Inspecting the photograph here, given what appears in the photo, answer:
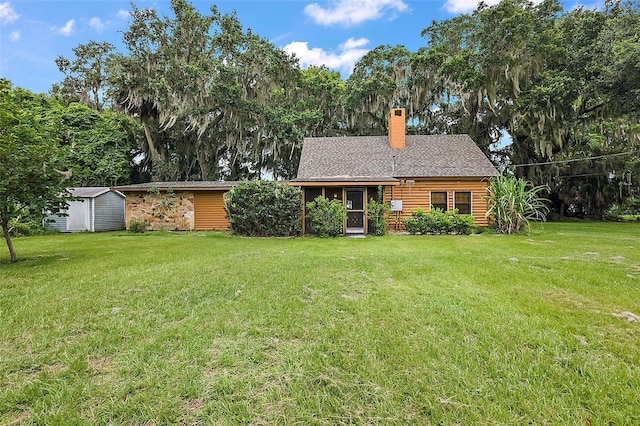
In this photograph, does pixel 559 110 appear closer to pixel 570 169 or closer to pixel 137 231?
pixel 570 169

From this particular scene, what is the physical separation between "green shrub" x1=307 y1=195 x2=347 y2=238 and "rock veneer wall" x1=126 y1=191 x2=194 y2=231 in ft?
21.9

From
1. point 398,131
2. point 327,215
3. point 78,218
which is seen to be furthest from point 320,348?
point 78,218

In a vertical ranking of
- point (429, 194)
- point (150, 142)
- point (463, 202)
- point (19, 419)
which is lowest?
point (19, 419)

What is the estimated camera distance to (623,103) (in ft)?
44.2

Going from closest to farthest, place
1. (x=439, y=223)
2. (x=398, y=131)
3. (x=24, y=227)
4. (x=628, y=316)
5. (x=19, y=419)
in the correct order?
(x=19, y=419)
(x=628, y=316)
(x=439, y=223)
(x=24, y=227)
(x=398, y=131)

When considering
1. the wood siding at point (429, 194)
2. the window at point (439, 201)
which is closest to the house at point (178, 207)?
the wood siding at point (429, 194)

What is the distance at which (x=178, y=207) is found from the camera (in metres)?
14.3

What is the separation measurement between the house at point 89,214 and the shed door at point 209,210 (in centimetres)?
417

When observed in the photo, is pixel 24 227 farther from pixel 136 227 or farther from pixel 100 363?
pixel 100 363

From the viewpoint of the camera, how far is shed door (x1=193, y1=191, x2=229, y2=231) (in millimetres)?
14453

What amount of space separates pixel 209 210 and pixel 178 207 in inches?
54.1

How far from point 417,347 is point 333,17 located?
1603 centimetres

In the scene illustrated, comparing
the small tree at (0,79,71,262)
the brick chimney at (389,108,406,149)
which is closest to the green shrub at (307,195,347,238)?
the brick chimney at (389,108,406,149)

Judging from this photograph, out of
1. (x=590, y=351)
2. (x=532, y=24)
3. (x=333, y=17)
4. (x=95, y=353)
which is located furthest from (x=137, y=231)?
(x=532, y=24)
